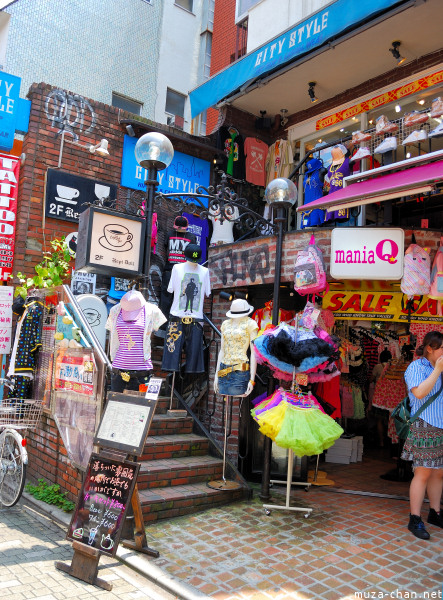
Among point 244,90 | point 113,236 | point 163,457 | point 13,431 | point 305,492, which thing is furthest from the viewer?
point 244,90

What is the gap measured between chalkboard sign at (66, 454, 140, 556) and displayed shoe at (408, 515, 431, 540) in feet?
9.02

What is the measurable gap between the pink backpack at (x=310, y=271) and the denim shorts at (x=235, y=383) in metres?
1.17

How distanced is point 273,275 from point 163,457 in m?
2.60

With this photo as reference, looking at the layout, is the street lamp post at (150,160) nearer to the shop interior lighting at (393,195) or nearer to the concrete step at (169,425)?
the shop interior lighting at (393,195)

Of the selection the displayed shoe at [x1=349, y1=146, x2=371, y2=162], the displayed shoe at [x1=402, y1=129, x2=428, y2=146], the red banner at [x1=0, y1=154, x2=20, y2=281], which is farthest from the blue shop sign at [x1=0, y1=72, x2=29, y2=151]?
the displayed shoe at [x1=402, y1=129, x2=428, y2=146]

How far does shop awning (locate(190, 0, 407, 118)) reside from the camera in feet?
20.5

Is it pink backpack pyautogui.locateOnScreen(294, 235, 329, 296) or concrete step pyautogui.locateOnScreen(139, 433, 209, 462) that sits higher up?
pink backpack pyautogui.locateOnScreen(294, 235, 329, 296)

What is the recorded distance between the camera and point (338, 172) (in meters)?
7.20

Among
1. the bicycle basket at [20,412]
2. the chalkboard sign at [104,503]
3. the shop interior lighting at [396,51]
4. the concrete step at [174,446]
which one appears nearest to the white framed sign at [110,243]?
the chalkboard sign at [104,503]

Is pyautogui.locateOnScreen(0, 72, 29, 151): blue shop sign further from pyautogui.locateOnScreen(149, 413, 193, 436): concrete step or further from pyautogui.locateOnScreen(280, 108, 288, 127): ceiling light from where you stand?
pyautogui.locateOnScreen(149, 413, 193, 436): concrete step

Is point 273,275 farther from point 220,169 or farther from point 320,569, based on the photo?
point 220,169

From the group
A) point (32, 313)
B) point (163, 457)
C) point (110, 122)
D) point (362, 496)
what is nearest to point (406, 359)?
point (362, 496)

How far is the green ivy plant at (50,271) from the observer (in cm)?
661

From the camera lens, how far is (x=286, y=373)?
5.34 metres
